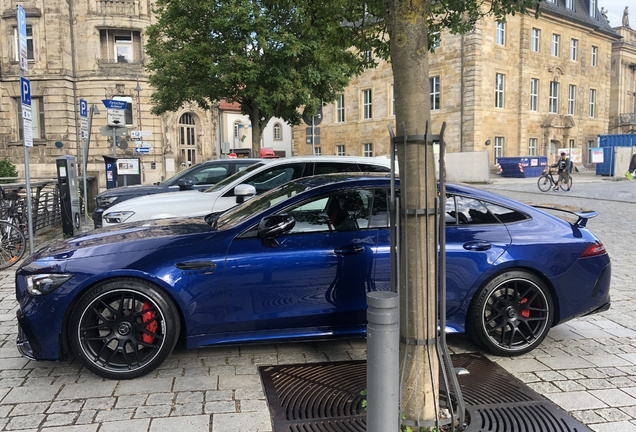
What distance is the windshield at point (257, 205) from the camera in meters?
4.53

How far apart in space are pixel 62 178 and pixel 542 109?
38.0 m

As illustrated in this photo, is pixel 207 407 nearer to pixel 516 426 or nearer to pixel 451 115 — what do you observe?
pixel 516 426

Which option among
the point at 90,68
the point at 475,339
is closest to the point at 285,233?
the point at 475,339

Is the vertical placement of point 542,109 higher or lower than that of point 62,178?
higher

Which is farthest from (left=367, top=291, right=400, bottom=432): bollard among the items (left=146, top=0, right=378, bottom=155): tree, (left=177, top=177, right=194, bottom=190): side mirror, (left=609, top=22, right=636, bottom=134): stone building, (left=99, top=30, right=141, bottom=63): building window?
(left=609, top=22, right=636, bottom=134): stone building

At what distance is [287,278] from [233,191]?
4103mm

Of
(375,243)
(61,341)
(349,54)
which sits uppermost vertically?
(349,54)

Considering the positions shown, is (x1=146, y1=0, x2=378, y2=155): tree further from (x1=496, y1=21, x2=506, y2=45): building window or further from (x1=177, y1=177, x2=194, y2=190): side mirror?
(x1=496, y1=21, x2=506, y2=45): building window

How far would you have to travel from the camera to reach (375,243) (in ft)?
14.0

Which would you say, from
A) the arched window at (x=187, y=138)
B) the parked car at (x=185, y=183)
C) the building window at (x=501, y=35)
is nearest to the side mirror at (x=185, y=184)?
the parked car at (x=185, y=183)

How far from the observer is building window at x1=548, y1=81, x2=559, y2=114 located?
A: 41.8m

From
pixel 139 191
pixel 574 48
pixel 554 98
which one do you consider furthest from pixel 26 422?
pixel 574 48

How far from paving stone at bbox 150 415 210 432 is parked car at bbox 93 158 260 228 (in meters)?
6.50

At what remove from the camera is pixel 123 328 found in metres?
3.97
